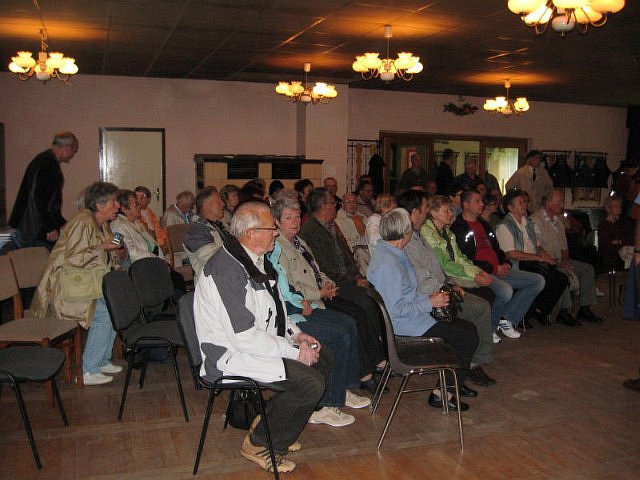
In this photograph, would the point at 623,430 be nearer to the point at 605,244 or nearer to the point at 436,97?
the point at 605,244

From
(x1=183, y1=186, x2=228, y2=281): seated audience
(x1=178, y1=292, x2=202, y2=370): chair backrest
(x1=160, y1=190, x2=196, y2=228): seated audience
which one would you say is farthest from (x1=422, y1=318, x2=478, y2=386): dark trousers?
(x1=160, y1=190, x2=196, y2=228): seated audience

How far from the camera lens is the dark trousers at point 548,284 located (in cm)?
608

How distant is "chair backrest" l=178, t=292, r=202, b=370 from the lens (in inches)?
122

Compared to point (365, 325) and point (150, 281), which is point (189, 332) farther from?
point (365, 325)

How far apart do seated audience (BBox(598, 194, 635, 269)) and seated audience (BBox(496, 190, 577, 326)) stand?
1.11m

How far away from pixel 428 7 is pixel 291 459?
4531 mm

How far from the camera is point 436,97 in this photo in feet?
41.6

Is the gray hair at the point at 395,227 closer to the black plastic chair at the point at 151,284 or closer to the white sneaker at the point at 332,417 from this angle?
the white sneaker at the point at 332,417

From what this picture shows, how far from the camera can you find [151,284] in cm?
430

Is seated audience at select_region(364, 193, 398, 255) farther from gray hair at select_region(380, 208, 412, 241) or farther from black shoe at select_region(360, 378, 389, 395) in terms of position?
gray hair at select_region(380, 208, 412, 241)

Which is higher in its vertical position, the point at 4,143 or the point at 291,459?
the point at 4,143

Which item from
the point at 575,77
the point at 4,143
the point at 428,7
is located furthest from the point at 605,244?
the point at 4,143

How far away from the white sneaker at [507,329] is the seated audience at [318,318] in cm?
219

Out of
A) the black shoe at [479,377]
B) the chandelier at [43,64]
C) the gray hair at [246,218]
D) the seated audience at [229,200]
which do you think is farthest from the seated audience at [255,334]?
the chandelier at [43,64]
